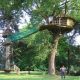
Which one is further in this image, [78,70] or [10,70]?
[78,70]

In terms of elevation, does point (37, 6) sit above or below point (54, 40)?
above

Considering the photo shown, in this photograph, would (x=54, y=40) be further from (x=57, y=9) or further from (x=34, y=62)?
(x=34, y=62)

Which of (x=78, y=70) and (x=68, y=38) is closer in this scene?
(x=78, y=70)

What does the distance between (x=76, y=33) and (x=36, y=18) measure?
19940 mm

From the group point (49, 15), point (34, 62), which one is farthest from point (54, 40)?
point (34, 62)

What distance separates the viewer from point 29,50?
210ft

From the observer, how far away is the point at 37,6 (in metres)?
48.5

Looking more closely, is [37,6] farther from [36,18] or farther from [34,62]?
[34,62]

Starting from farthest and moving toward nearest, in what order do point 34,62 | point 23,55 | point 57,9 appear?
point 23,55 → point 34,62 → point 57,9

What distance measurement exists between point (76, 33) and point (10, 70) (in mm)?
22992

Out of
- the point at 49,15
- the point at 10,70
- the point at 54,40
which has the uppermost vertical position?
the point at 49,15

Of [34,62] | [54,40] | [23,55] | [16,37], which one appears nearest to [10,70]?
[16,37]

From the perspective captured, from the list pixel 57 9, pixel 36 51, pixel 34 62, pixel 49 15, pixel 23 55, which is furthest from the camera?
pixel 23 55

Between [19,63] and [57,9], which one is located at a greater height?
[57,9]
